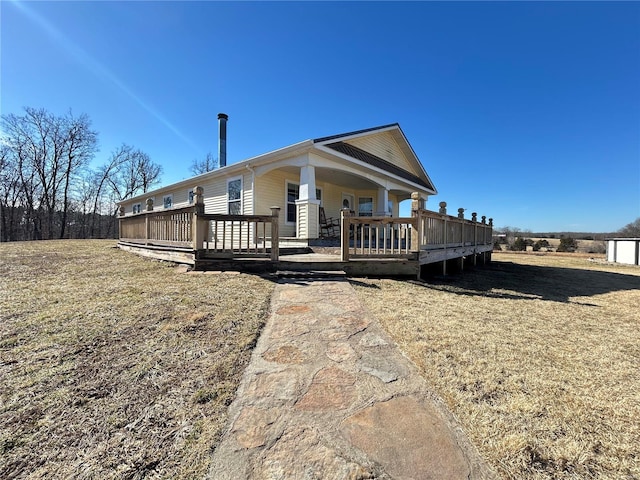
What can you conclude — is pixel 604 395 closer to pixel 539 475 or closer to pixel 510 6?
pixel 539 475

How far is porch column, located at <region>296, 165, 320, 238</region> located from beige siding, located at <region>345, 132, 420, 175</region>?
266cm

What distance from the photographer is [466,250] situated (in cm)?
876

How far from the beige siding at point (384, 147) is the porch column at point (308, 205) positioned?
105 inches

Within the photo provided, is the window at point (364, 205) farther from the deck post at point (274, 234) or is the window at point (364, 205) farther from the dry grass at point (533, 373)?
the dry grass at point (533, 373)

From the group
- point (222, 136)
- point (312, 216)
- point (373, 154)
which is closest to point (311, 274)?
point (312, 216)

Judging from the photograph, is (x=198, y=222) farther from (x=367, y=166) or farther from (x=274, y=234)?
(x=367, y=166)

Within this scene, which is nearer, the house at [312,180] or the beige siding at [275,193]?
the house at [312,180]

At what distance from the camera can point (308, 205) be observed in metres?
7.94

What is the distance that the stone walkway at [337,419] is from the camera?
120cm

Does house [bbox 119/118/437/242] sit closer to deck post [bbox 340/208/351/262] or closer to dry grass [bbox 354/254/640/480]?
deck post [bbox 340/208/351/262]

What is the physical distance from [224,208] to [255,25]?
627 cm

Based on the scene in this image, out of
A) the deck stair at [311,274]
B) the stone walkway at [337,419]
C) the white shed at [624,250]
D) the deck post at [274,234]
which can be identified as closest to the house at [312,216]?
the deck post at [274,234]

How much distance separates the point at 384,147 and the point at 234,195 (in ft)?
22.7

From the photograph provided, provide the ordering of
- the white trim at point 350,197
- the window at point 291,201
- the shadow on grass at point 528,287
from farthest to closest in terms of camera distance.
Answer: the white trim at point 350,197 → the window at point 291,201 → the shadow on grass at point 528,287
